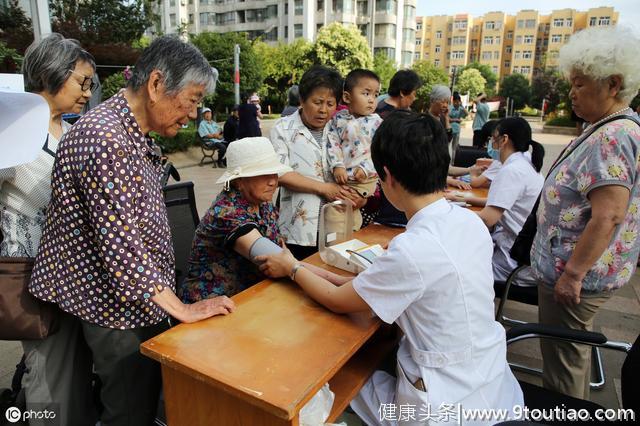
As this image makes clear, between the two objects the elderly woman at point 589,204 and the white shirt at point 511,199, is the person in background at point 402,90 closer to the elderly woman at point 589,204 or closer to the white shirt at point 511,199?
the white shirt at point 511,199

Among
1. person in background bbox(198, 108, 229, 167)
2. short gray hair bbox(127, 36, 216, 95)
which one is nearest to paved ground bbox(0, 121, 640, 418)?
short gray hair bbox(127, 36, 216, 95)

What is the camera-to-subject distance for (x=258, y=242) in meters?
1.72

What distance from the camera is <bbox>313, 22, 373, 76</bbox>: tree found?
3164 centimetres

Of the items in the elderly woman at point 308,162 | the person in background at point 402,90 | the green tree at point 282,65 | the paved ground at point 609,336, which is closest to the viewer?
the elderly woman at point 308,162

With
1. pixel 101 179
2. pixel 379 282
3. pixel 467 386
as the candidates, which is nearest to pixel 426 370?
pixel 467 386

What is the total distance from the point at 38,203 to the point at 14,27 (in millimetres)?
6889

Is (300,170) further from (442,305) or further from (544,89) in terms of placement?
(544,89)

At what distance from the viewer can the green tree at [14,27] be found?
21.6ft

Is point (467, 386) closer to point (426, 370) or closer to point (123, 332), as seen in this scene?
point (426, 370)

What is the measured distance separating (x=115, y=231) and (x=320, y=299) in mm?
729

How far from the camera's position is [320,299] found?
61.1 inches

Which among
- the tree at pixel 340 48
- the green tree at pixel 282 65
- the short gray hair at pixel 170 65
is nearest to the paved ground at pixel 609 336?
the short gray hair at pixel 170 65

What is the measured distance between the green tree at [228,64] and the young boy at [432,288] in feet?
76.5

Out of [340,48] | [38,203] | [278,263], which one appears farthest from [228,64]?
[278,263]
